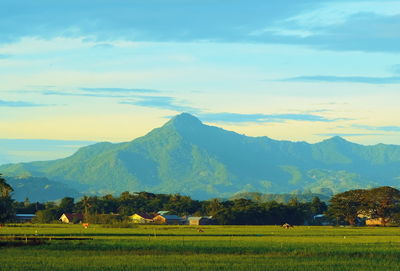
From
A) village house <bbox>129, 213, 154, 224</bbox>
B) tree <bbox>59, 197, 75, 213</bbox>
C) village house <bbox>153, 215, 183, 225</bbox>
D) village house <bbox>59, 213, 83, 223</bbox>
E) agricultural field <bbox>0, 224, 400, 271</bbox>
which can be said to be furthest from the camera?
tree <bbox>59, 197, 75, 213</bbox>

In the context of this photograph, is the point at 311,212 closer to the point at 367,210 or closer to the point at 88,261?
the point at 367,210

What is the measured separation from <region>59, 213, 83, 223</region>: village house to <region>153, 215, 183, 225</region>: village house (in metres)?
17.4

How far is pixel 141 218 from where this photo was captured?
518 feet

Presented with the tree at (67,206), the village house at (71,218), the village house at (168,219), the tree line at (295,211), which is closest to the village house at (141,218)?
→ the village house at (168,219)

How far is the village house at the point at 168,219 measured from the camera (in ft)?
504

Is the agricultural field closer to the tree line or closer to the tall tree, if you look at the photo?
the tree line

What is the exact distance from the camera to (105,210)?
172 m

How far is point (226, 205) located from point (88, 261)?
120 metres

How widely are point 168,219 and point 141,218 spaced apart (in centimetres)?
626

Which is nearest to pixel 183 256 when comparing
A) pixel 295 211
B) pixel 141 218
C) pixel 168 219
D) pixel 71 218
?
pixel 295 211

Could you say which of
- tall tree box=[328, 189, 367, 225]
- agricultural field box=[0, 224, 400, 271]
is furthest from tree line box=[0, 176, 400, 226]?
agricultural field box=[0, 224, 400, 271]

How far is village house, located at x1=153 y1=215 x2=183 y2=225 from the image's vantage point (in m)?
154

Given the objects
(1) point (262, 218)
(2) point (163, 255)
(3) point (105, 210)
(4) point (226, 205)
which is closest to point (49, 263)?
(2) point (163, 255)

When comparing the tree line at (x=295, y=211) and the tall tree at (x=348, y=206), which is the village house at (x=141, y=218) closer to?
the tree line at (x=295, y=211)
